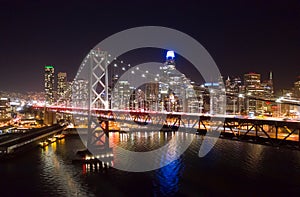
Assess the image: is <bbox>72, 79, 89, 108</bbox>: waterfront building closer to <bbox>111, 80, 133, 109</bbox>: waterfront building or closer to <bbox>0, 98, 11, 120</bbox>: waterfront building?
<bbox>111, 80, 133, 109</bbox>: waterfront building

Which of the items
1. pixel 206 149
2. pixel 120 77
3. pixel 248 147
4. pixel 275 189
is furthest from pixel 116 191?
pixel 120 77

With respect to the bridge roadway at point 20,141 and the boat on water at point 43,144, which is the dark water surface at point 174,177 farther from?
the boat on water at point 43,144

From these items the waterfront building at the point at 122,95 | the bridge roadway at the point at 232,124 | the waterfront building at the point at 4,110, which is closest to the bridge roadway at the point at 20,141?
the bridge roadway at the point at 232,124

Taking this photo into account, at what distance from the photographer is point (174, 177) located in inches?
545

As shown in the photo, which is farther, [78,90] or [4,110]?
[4,110]

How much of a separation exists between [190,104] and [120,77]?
24.6 ft

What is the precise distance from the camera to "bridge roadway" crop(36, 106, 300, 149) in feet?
27.9

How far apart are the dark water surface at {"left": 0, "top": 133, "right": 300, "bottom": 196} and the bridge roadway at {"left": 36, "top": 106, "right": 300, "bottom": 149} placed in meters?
2.25

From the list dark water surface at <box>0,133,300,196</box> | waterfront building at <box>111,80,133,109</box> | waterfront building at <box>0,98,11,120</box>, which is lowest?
dark water surface at <box>0,133,300,196</box>

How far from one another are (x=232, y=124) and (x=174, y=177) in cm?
361

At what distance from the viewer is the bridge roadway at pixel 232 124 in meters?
8.52

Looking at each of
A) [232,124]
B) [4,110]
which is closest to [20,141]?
[232,124]

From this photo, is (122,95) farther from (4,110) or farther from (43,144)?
(4,110)

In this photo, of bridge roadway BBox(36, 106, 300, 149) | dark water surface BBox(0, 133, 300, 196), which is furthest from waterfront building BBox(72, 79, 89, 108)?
dark water surface BBox(0, 133, 300, 196)
